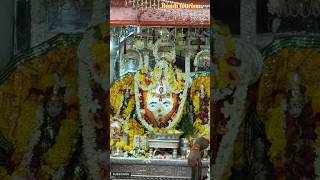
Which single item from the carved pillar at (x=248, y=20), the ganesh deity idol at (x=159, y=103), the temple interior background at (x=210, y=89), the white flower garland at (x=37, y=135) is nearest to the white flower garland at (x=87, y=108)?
the temple interior background at (x=210, y=89)

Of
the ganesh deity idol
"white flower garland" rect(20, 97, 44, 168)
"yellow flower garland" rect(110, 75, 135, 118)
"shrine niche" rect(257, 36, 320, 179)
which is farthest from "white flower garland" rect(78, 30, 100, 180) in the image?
"yellow flower garland" rect(110, 75, 135, 118)

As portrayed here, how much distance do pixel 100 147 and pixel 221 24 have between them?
1642mm

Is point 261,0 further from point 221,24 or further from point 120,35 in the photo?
point 120,35

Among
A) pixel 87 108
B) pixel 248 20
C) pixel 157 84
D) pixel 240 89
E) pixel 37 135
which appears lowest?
pixel 37 135

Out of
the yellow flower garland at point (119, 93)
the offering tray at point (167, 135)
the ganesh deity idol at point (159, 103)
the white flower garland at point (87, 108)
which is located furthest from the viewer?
the yellow flower garland at point (119, 93)

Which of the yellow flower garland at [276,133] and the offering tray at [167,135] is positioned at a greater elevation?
the yellow flower garland at [276,133]

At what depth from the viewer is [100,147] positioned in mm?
5445

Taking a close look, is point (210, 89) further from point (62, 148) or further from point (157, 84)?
point (157, 84)

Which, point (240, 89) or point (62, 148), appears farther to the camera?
point (62, 148)

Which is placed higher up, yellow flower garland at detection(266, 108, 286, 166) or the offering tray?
yellow flower garland at detection(266, 108, 286, 166)

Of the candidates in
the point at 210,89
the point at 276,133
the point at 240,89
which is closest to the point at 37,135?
the point at 210,89

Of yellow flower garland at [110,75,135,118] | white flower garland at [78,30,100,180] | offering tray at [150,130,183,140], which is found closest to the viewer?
white flower garland at [78,30,100,180]

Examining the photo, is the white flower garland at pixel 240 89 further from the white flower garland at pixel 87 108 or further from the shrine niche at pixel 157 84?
the shrine niche at pixel 157 84

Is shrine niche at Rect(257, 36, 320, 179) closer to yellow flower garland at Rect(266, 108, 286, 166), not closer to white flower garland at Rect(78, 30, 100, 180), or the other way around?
yellow flower garland at Rect(266, 108, 286, 166)
